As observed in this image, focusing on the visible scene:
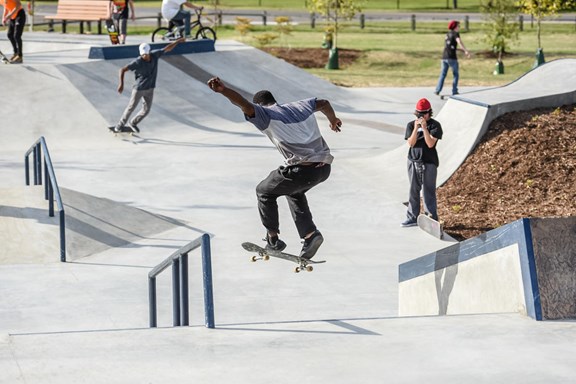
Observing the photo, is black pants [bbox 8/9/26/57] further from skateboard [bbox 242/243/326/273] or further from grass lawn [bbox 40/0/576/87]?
skateboard [bbox 242/243/326/273]

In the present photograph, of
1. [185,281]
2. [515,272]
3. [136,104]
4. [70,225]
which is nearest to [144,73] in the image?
[136,104]

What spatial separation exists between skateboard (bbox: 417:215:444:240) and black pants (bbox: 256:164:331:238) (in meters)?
3.97

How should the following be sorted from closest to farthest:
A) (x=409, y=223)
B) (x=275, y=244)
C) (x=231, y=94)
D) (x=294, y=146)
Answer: (x=231, y=94), (x=294, y=146), (x=275, y=244), (x=409, y=223)

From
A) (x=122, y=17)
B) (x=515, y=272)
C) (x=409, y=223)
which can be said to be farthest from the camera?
(x=122, y=17)

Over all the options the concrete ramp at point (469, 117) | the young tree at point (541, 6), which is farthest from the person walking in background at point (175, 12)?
the young tree at point (541, 6)

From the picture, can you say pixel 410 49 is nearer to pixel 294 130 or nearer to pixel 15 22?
pixel 15 22

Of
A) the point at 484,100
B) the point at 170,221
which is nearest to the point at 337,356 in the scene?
the point at 170,221

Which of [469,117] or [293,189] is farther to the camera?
[469,117]

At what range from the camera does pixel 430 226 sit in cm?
1448

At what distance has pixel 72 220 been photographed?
1443cm

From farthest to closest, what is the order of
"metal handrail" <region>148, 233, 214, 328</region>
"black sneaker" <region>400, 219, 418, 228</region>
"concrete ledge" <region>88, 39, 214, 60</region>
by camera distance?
"concrete ledge" <region>88, 39, 214, 60</region>, "black sneaker" <region>400, 219, 418, 228</region>, "metal handrail" <region>148, 233, 214, 328</region>

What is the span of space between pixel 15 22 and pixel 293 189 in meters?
15.8

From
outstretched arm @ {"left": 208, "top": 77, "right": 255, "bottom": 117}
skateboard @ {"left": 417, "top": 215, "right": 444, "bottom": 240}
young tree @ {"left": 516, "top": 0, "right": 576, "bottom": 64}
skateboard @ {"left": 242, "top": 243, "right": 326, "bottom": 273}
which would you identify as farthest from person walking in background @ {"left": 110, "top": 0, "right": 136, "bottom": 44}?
outstretched arm @ {"left": 208, "top": 77, "right": 255, "bottom": 117}

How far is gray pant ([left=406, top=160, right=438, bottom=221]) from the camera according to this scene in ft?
46.9
